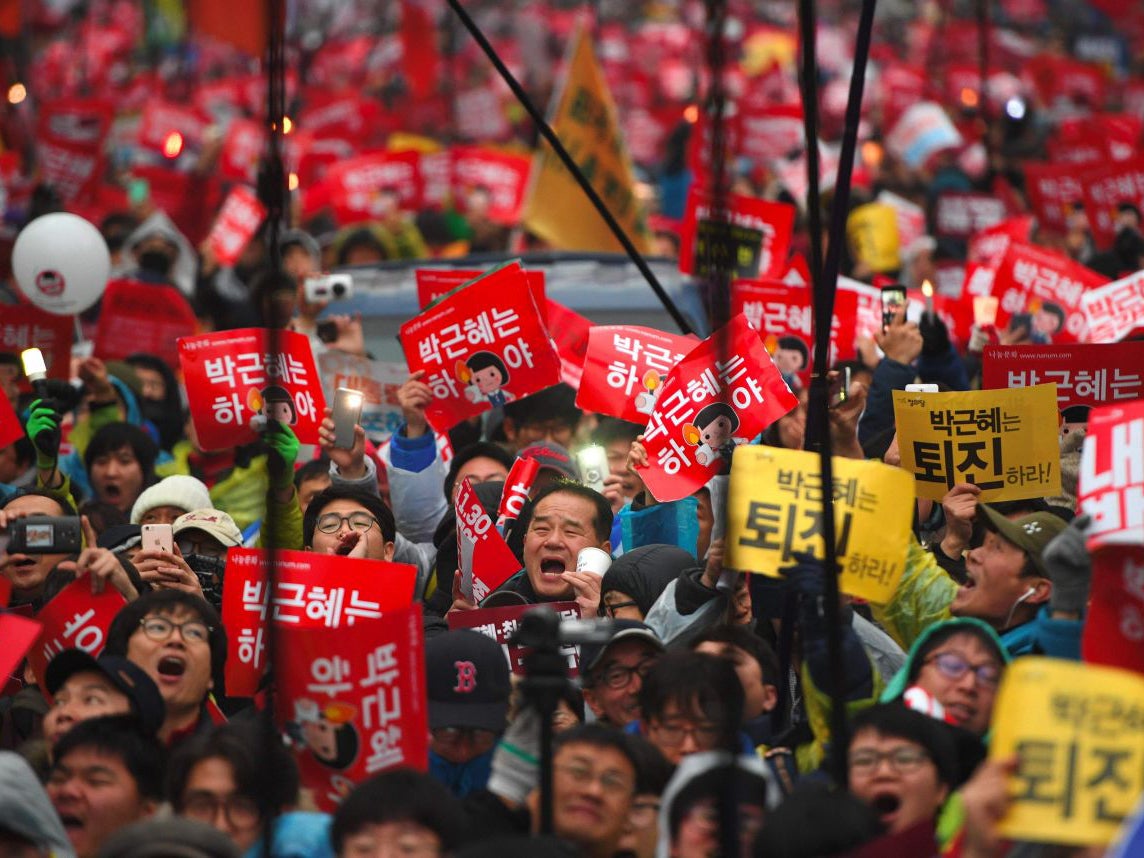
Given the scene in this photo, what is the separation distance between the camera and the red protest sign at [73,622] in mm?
5859

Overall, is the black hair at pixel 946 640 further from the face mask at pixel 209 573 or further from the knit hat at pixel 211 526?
the knit hat at pixel 211 526

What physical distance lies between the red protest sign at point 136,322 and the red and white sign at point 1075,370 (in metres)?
4.52

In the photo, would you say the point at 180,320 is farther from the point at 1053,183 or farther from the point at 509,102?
the point at 509,102

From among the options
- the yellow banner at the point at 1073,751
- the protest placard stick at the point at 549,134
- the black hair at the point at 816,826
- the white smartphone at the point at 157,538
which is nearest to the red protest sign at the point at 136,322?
the protest placard stick at the point at 549,134

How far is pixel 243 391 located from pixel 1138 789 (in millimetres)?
4247

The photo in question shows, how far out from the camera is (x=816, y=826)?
13.8 ft

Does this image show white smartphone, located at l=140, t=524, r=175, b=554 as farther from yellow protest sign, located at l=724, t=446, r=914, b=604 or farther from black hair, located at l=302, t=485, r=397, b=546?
yellow protest sign, located at l=724, t=446, r=914, b=604

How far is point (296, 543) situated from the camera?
275 inches

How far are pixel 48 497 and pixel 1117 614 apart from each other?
11.7ft

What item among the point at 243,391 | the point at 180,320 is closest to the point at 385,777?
the point at 243,391

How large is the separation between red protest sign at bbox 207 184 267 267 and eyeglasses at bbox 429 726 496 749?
7.51m

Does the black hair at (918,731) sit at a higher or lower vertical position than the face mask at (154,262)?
lower

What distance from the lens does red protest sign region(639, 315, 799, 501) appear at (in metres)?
6.34

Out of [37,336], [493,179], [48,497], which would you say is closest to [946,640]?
[48,497]
